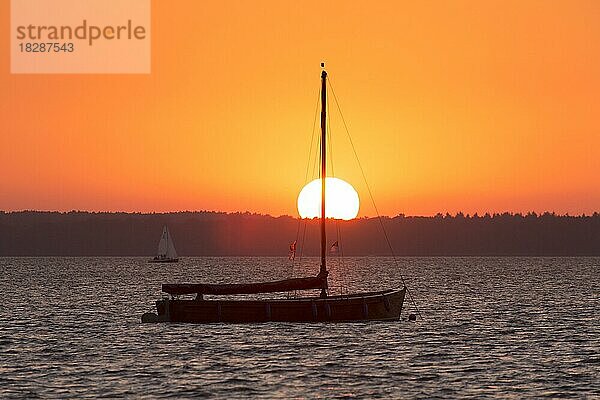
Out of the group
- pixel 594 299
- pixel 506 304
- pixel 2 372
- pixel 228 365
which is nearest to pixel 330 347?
pixel 228 365

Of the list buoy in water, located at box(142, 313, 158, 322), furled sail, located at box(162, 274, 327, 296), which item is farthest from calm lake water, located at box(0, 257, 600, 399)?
furled sail, located at box(162, 274, 327, 296)

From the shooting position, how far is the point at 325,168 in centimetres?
6681

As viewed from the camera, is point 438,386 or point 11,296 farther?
point 11,296

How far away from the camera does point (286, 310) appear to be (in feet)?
223

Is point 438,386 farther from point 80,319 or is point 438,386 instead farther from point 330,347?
point 80,319

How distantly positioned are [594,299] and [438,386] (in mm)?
80166

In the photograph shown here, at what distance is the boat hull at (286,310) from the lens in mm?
67500

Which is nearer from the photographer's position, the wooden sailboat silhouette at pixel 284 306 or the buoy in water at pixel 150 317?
the wooden sailboat silhouette at pixel 284 306

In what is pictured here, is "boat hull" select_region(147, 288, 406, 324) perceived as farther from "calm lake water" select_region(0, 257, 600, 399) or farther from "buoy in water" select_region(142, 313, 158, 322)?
"buoy in water" select_region(142, 313, 158, 322)

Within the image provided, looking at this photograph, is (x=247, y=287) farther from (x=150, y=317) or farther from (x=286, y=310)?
(x=150, y=317)

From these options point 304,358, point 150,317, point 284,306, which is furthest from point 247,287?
point 304,358

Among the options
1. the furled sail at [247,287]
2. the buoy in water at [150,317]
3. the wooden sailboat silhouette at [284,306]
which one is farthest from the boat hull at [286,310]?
the buoy in water at [150,317]

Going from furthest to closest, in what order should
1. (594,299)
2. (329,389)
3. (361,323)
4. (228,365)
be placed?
(594,299) → (361,323) → (228,365) → (329,389)

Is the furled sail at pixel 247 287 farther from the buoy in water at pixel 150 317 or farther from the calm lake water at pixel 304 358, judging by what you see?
the buoy in water at pixel 150 317
